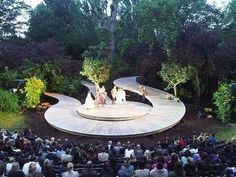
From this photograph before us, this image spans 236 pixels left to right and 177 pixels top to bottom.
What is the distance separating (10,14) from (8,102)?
44.7ft

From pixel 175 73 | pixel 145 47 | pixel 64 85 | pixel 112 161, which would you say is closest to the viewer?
pixel 112 161

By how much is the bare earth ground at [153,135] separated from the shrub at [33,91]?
1266mm

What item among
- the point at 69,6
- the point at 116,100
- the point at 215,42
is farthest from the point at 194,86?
the point at 69,6

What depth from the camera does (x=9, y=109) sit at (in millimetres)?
28172

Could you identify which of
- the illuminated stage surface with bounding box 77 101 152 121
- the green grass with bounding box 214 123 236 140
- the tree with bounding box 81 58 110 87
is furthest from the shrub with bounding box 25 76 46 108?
the green grass with bounding box 214 123 236 140

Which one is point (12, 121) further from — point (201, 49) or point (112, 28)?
point (112, 28)

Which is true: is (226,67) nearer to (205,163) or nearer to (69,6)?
(205,163)

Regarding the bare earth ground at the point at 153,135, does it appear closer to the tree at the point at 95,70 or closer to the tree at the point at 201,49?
the tree at the point at 201,49

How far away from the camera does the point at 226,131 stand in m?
23.6

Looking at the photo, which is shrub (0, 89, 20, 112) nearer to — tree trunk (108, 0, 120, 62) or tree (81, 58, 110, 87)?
tree (81, 58, 110, 87)

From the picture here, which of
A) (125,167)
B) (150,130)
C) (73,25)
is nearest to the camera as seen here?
(125,167)

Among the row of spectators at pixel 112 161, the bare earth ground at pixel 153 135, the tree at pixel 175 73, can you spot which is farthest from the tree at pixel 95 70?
the row of spectators at pixel 112 161

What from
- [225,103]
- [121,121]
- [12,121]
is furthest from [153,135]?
[12,121]

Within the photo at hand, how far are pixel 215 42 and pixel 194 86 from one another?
5275 millimetres
